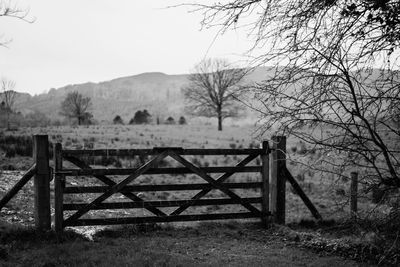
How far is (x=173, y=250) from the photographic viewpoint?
20.1ft

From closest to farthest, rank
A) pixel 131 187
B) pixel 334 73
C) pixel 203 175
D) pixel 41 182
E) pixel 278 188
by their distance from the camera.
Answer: pixel 334 73 < pixel 41 182 < pixel 131 187 < pixel 203 175 < pixel 278 188

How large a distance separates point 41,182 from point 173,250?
8.85ft

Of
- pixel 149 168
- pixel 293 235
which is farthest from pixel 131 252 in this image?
pixel 293 235

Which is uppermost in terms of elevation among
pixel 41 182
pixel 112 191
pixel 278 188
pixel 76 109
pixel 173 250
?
pixel 76 109

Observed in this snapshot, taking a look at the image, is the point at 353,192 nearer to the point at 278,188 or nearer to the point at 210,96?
the point at 278,188

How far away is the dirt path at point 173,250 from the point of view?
533 cm

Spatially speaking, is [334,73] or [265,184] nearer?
[334,73]

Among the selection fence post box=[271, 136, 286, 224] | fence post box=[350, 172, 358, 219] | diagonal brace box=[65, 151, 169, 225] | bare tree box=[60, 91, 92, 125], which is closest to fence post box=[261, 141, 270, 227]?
fence post box=[271, 136, 286, 224]

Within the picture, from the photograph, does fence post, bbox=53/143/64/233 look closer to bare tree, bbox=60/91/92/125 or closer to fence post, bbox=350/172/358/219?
fence post, bbox=350/172/358/219

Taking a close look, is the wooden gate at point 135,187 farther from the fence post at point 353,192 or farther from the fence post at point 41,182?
the fence post at point 353,192

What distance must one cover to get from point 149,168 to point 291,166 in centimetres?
1203

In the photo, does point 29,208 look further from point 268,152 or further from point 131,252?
point 268,152

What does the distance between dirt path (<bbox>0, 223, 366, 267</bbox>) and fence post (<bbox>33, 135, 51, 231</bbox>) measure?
2.05ft

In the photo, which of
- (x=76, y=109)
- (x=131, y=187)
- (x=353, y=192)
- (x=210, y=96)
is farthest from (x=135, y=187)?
(x=76, y=109)
